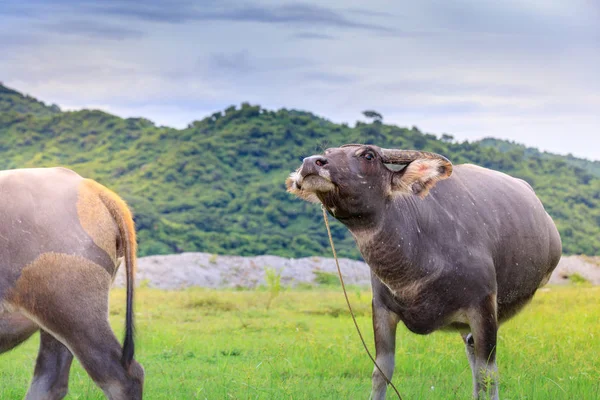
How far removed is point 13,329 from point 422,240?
2.67m

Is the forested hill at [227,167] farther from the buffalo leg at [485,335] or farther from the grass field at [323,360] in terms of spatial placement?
the buffalo leg at [485,335]

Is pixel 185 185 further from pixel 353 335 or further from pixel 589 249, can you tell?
pixel 353 335

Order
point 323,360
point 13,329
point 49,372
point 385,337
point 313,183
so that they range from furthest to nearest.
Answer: point 323,360 < point 385,337 < point 49,372 < point 13,329 < point 313,183

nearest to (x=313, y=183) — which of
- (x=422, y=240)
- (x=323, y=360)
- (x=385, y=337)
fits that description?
(x=422, y=240)

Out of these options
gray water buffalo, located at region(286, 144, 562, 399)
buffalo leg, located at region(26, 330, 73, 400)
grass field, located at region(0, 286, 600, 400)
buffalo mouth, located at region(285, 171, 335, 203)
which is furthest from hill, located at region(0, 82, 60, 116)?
buffalo mouth, located at region(285, 171, 335, 203)

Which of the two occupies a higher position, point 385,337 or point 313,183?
point 313,183

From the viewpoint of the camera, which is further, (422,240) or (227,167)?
(227,167)

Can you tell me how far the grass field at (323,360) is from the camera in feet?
21.7

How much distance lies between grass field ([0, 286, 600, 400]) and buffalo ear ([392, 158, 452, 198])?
6.60ft

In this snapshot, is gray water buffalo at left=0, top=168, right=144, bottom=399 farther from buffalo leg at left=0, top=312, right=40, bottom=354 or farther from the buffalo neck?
the buffalo neck

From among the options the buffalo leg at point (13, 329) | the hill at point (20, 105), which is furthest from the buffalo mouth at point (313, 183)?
the hill at point (20, 105)

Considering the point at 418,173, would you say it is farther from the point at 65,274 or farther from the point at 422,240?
the point at 65,274

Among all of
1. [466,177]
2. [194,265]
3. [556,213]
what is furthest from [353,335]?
[556,213]

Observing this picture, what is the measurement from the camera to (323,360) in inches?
316
